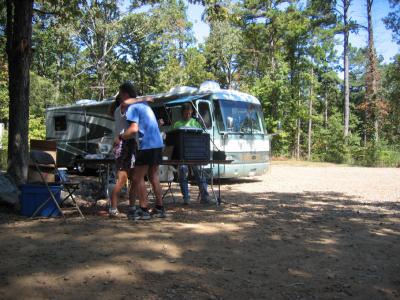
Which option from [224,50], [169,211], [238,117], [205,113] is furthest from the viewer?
[224,50]

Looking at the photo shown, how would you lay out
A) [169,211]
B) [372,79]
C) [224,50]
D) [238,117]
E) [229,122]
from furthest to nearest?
[224,50]
[372,79]
[238,117]
[229,122]
[169,211]

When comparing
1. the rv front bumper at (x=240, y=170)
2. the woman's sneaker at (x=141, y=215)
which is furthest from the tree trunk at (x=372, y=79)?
the woman's sneaker at (x=141, y=215)

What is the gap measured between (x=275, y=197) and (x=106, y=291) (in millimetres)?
6245

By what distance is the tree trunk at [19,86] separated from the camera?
270 inches

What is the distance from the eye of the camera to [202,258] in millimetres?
4031

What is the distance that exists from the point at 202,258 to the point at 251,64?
1187 inches

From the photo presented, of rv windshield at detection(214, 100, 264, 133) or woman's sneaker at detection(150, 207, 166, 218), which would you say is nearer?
woman's sneaker at detection(150, 207, 166, 218)

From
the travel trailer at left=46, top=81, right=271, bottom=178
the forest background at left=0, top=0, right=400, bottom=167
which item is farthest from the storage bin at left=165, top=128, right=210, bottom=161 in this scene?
the forest background at left=0, top=0, right=400, bottom=167

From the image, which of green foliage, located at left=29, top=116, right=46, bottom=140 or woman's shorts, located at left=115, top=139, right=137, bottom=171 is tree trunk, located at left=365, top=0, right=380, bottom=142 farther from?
woman's shorts, located at left=115, top=139, right=137, bottom=171

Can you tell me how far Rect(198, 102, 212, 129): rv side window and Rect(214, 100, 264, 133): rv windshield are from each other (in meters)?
0.24

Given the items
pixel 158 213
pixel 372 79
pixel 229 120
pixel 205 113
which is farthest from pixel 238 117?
pixel 372 79

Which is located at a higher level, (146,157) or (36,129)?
(36,129)

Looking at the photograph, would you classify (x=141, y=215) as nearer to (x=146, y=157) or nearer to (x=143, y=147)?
(x=146, y=157)

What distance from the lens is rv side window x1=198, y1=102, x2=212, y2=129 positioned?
1152 centimetres
